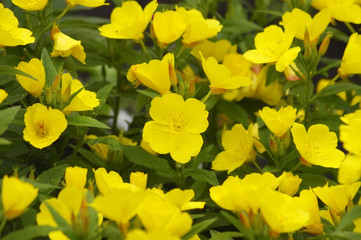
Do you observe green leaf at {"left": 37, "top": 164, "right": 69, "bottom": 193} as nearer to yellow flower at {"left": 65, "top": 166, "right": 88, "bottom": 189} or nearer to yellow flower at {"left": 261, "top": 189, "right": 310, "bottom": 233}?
yellow flower at {"left": 65, "top": 166, "right": 88, "bottom": 189}

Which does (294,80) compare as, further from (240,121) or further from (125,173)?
(125,173)

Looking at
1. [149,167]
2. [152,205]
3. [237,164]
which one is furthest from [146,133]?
[152,205]

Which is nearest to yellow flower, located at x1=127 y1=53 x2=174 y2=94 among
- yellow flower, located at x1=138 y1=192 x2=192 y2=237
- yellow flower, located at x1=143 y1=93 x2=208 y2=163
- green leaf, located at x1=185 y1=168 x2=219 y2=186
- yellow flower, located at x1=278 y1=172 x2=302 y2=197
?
yellow flower, located at x1=143 y1=93 x2=208 y2=163

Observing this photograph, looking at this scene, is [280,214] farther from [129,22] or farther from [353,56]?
[129,22]

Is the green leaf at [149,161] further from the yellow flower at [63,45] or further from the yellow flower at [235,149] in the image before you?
the yellow flower at [63,45]

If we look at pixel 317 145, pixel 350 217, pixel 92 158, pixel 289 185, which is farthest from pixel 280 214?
pixel 92 158

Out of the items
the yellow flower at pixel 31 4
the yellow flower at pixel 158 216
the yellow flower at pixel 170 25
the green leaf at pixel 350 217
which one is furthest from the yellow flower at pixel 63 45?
the green leaf at pixel 350 217
